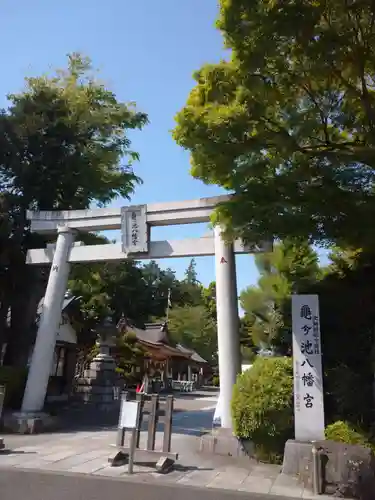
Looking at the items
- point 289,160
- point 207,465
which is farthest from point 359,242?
point 207,465

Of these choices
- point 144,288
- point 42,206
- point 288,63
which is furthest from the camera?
point 144,288

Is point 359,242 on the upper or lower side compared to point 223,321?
upper

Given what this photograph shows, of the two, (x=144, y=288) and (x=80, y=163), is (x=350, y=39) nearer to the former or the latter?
(x=80, y=163)

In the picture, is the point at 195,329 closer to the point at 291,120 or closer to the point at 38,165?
the point at 38,165

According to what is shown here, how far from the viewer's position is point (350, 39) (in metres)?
7.46

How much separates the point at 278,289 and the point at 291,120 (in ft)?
18.3

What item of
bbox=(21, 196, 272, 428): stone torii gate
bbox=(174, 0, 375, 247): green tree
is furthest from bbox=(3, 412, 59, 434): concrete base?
bbox=(174, 0, 375, 247): green tree

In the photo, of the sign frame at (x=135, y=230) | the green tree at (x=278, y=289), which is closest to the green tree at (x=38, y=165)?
the sign frame at (x=135, y=230)

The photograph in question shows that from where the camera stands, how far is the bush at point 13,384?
12.5 metres

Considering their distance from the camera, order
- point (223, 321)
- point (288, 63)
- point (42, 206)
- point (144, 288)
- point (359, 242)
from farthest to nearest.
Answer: point (144, 288) < point (42, 206) < point (223, 321) < point (288, 63) < point (359, 242)

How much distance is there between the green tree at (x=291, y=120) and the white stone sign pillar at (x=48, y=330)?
5814 mm

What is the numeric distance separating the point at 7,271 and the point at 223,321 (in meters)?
8.05

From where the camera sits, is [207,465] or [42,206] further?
[42,206]

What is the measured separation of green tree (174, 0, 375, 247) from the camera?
723 cm
